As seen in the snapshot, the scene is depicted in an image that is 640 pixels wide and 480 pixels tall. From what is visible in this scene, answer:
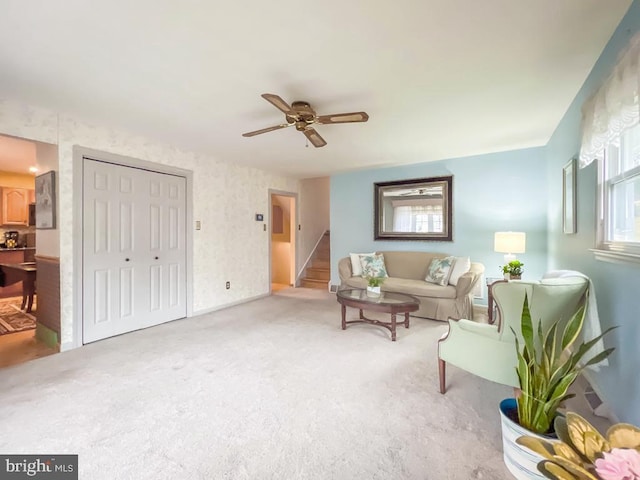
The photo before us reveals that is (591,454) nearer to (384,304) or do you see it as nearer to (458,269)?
(384,304)

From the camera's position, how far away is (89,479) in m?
1.41

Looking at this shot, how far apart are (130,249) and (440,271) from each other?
4.10m

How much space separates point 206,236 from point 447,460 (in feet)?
13.0

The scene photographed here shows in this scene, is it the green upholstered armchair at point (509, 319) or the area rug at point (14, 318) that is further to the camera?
the area rug at point (14, 318)

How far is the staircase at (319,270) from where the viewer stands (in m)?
6.55

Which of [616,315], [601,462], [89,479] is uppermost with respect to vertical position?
[616,315]

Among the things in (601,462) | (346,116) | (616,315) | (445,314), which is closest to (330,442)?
(601,462)

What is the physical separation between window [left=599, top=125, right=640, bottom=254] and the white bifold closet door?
4.36 metres

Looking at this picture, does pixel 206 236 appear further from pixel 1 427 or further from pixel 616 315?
pixel 616 315

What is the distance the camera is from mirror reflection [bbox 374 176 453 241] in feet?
15.9

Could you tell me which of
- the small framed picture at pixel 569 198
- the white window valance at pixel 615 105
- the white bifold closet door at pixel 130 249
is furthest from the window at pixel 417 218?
the white bifold closet door at pixel 130 249

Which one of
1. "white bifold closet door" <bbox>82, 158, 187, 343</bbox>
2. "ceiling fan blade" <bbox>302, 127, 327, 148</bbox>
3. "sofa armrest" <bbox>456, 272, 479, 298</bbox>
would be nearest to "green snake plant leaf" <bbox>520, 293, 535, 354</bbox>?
"ceiling fan blade" <bbox>302, 127, 327, 148</bbox>

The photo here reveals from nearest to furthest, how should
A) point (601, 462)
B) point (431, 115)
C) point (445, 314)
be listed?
1. point (601, 462)
2. point (431, 115)
3. point (445, 314)

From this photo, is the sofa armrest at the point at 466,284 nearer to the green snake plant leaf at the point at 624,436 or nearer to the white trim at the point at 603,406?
the white trim at the point at 603,406
